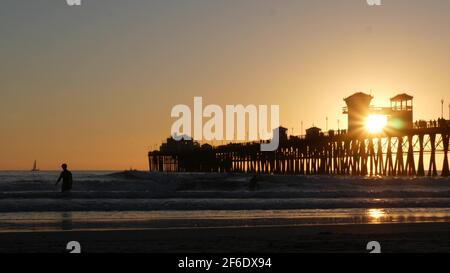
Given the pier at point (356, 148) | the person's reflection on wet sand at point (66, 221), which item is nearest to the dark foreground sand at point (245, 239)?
the person's reflection on wet sand at point (66, 221)

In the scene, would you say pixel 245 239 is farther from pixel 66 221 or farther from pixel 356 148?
pixel 356 148

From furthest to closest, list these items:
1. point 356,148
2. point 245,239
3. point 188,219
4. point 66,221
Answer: point 356,148
point 188,219
point 66,221
point 245,239

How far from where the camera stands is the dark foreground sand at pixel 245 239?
927 cm

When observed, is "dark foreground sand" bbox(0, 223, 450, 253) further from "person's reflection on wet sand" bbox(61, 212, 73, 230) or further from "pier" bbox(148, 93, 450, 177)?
"pier" bbox(148, 93, 450, 177)

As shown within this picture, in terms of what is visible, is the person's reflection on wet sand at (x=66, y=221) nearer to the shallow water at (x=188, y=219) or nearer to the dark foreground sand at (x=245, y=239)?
the shallow water at (x=188, y=219)

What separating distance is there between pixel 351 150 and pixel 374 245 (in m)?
54.0

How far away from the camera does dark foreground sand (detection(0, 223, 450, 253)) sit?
365 inches

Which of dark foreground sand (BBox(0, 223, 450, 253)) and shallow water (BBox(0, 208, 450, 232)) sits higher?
dark foreground sand (BBox(0, 223, 450, 253))

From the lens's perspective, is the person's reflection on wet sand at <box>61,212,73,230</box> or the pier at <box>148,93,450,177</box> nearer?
the person's reflection on wet sand at <box>61,212,73,230</box>

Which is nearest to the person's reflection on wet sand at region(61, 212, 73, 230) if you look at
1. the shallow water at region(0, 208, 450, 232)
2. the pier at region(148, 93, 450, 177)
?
the shallow water at region(0, 208, 450, 232)

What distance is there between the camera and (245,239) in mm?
10727

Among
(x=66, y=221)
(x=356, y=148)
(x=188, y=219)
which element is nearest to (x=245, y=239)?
(x=188, y=219)
